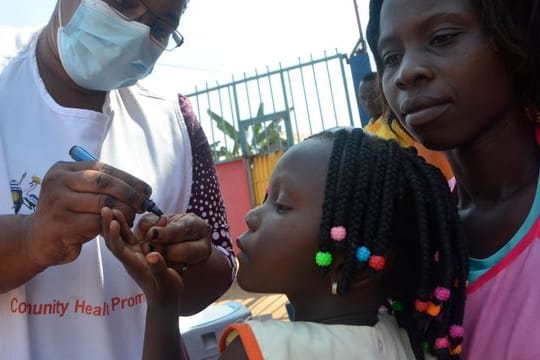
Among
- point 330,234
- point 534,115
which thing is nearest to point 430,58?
point 534,115

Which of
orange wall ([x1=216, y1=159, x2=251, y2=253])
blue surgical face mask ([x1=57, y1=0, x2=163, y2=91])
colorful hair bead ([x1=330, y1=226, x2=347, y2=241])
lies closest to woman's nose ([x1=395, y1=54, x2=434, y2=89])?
colorful hair bead ([x1=330, y1=226, x2=347, y2=241])

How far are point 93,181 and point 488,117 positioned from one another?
2.67 feet

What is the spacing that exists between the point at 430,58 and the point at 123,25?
92 cm

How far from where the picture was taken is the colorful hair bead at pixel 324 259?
1122mm

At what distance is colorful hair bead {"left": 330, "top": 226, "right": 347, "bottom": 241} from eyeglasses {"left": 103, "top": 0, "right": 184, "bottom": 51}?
2.94 ft

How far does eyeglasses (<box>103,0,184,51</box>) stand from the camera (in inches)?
61.7

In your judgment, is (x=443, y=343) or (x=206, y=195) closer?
(x=443, y=343)

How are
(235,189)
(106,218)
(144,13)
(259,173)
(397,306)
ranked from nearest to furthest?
(106,218), (397,306), (144,13), (259,173), (235,189)

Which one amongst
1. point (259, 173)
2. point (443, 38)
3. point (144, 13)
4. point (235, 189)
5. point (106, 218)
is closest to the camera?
point (106, 218)

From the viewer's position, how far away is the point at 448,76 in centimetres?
109

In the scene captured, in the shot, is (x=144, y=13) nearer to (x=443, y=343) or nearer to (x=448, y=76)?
(x=448, y=76)

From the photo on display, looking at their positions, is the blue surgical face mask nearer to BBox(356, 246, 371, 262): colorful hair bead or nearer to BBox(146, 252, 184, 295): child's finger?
BBox(146, 252, 184, 295): child's finger

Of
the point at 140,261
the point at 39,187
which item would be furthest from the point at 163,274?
the point at 39,187

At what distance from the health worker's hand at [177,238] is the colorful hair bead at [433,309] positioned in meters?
0.51
